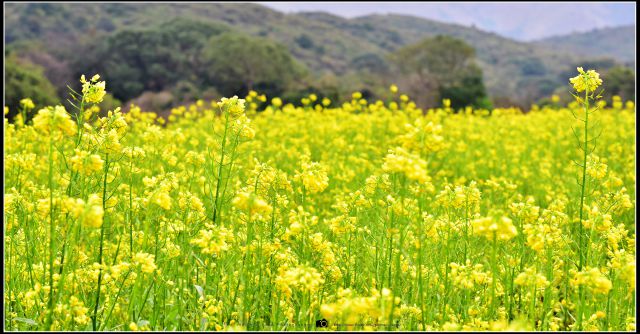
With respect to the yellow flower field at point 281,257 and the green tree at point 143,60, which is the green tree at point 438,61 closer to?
the green tree at point 143,60

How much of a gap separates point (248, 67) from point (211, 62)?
2.30 metres

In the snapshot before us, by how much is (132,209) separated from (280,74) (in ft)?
85.7

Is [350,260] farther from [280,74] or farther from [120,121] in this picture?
[280,74]

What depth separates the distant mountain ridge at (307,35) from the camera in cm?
4269

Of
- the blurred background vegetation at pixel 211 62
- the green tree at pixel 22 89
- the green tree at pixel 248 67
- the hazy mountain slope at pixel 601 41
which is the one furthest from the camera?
the hazy mountain slope at pixel 601 41

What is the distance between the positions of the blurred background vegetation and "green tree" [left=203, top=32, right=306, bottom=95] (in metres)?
0.05

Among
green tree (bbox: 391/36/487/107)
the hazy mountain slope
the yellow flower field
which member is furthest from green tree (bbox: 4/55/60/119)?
the hazy mountain slope

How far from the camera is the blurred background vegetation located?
24391mm

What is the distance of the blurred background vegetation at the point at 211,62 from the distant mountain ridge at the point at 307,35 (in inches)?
5.9

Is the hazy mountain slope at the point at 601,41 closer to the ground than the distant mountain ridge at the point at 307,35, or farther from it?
farther from it

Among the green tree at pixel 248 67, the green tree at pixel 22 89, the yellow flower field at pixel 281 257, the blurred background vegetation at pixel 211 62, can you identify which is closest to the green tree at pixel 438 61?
the blurred background vegetation at pixel 211 62

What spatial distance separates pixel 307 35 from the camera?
51594 mm

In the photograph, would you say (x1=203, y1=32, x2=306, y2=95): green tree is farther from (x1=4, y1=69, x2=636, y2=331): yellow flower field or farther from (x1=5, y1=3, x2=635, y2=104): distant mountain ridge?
(x1=4, y1=69, x2=636, y2=331): yellow flower field

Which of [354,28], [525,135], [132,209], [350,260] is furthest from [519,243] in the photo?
[354,28]
